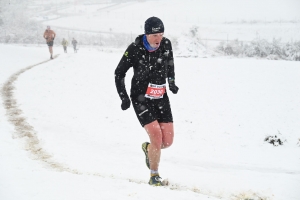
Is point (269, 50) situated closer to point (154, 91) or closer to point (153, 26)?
point (154, 91)

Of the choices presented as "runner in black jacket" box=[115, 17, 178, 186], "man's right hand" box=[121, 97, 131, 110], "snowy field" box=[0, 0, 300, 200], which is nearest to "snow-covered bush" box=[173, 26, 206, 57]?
"snowy field" box=[0, 0, 300, 200]

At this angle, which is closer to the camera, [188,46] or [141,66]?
[141,66]

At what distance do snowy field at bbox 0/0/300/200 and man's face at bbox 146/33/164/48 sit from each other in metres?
1.94

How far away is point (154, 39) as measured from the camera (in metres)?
4.06

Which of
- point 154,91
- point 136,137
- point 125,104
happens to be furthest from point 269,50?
point 125,104

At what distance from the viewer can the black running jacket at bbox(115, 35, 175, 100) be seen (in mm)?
4199

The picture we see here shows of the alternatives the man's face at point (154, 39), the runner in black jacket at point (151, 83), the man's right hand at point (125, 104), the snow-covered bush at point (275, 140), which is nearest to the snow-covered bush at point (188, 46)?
the snow-covered bush at point (275, 140)

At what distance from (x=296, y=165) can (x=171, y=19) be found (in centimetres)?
6385

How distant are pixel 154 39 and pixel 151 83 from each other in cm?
64

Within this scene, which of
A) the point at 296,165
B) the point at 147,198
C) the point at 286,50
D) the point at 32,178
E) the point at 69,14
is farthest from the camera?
the point at 69,14

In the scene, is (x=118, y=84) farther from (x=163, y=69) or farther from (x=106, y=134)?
(x=106, y=134)

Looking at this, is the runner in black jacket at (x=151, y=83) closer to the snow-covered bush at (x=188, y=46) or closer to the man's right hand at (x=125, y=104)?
the man's right hand at (x=125, y=104)

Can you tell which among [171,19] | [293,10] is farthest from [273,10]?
[171,19]

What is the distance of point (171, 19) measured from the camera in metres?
67.6
